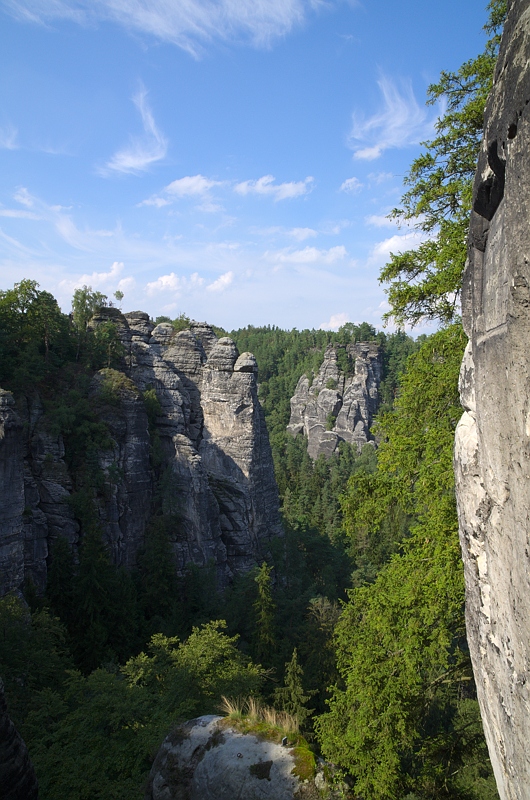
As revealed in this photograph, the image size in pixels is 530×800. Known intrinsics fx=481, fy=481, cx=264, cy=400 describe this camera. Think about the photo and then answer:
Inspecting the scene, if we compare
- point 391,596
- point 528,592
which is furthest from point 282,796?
point 528,592

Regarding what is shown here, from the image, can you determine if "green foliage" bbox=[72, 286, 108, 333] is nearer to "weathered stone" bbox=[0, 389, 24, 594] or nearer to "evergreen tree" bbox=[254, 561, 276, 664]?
"weathered stone" bbox=[0, 389, 24, 594]

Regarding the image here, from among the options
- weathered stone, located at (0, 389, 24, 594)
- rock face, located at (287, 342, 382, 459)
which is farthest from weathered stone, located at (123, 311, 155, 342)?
rock face, located at (287, 342, 382, 459)

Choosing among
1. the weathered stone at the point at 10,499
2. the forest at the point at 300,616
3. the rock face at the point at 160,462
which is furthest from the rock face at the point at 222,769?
the rock face at the point at 160,462

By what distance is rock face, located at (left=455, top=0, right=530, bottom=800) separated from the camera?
3.04m

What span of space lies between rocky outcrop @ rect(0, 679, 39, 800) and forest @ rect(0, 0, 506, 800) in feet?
4.64

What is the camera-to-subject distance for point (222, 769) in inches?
291

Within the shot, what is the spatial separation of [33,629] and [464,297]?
1673 cm

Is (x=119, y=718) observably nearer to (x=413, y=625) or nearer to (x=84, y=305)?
(x=413, y=625)

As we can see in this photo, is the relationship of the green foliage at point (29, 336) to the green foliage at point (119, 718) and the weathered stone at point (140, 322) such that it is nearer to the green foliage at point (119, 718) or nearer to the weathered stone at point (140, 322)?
the weathered stone at point (140, 322)

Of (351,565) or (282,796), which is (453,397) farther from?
(351,565)

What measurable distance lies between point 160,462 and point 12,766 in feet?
68.1

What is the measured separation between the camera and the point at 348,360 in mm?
90062

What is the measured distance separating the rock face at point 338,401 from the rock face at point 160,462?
4522cm

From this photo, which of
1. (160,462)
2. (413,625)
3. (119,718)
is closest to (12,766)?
(119,718)
